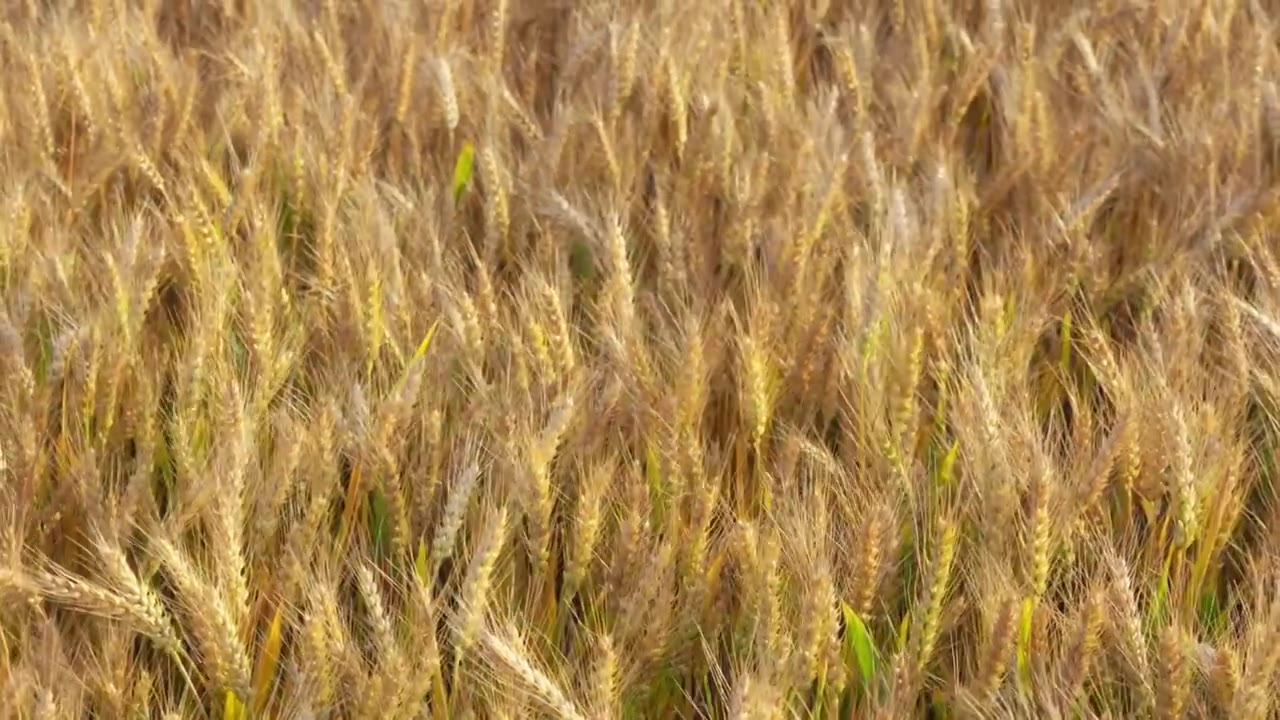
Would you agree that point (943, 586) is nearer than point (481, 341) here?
Yes

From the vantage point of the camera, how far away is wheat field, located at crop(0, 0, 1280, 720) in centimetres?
106

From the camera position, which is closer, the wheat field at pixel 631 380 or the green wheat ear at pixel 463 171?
the wheat field at pixel 631 380

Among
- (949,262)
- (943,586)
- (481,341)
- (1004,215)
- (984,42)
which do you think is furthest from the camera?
(984,42)

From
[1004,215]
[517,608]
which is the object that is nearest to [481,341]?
[517,608]

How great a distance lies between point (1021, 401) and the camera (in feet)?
4.22

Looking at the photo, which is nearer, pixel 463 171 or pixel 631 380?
pixel 631 380

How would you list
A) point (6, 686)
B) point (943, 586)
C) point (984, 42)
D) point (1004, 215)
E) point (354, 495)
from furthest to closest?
point (984, 42) → point (1004, 215) → point (354, 495) → point (943, 586) → point (6, 686)

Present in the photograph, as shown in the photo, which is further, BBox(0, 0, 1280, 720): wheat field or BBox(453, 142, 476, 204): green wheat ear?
BBox(453, 142, 476, 204): green wheat ear

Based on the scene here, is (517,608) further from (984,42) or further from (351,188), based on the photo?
(984,42)

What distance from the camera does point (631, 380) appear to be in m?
1.29

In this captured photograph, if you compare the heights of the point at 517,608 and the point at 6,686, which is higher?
the point at 6,686

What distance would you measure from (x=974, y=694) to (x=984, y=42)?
128 centimetres

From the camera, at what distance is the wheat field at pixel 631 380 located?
3.48ft

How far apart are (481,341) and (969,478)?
19.7 inches
